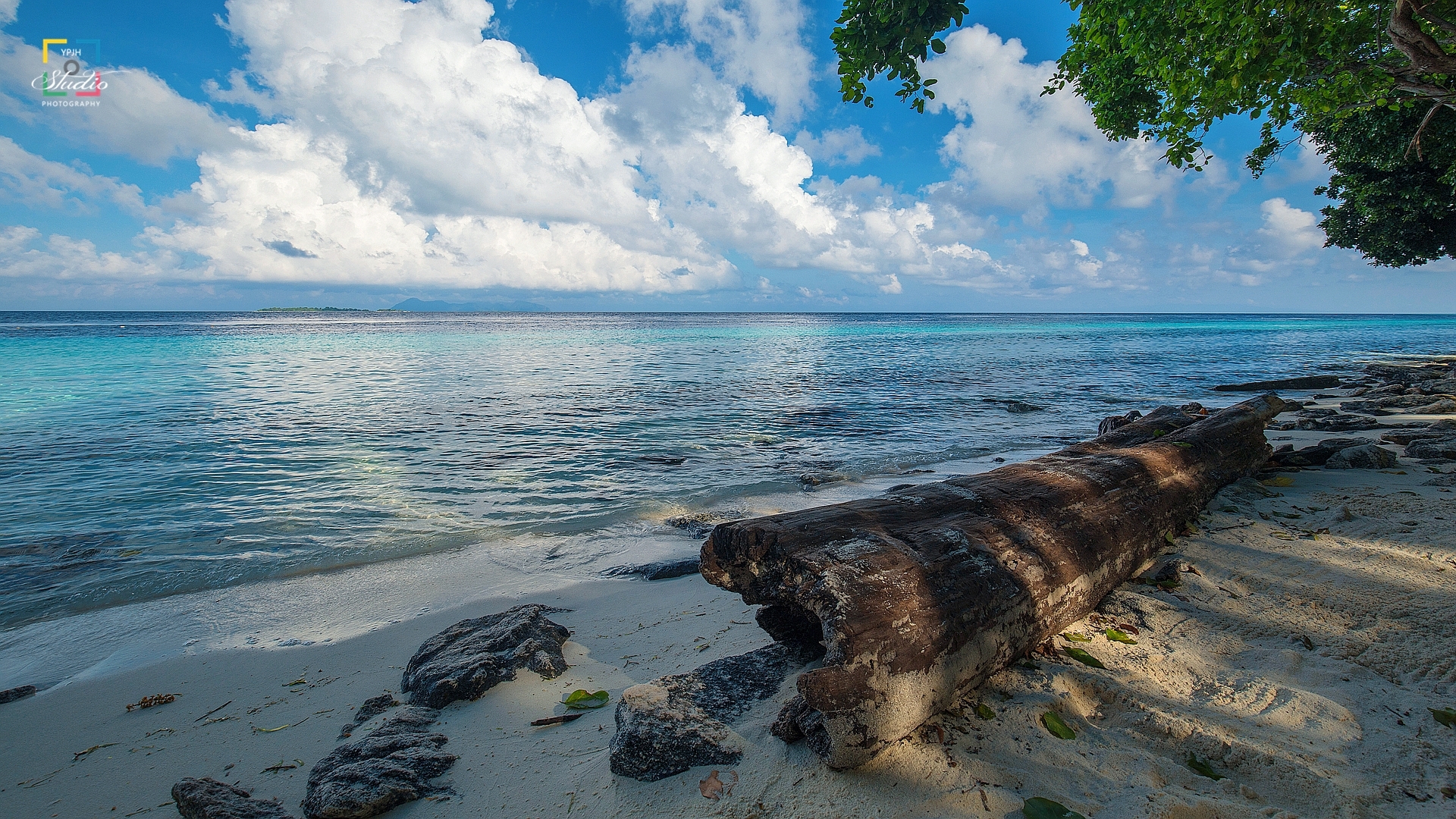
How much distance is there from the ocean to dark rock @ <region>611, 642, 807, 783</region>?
9.93 ft

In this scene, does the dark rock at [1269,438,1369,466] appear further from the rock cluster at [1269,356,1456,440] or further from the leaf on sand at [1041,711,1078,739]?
the leaf on sand at [1041,711,1078,739]

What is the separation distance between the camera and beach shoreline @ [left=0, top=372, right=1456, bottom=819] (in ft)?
7.79

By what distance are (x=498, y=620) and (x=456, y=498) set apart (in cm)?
452

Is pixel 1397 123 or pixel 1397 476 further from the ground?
pixel 1397 123

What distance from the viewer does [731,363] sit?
30922 millimetres

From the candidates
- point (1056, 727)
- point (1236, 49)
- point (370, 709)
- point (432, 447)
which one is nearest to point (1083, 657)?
point (1056, 727)

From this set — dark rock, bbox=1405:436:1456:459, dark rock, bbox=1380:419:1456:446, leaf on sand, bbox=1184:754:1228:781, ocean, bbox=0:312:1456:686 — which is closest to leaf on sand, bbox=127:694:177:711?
ocean, bbox=0:312:1456:686

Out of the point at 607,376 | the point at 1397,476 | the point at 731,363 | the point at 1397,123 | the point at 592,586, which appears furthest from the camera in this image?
the point at 731,363

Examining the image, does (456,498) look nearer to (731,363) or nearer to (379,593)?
(379,593)

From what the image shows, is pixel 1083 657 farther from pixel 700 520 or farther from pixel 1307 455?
pixel 1307 455

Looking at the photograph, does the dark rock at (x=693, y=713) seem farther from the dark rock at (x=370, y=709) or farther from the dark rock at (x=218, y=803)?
the dark rock at (x=370, y=709)

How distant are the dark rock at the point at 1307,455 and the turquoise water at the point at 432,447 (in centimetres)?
435

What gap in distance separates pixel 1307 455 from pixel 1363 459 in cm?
45

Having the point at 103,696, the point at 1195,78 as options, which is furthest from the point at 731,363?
the point at 103,696
